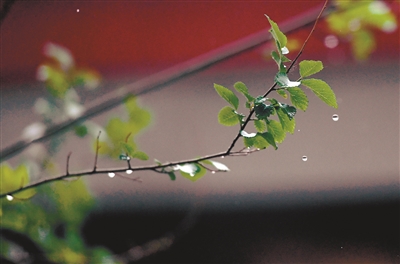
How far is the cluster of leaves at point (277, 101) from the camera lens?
40 cm

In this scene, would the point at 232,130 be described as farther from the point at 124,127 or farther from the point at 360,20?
the point at 360,20

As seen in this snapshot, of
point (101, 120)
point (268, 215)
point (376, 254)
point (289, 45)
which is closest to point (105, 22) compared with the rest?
point (101, 120)

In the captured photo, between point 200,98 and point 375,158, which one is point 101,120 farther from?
point 375,158

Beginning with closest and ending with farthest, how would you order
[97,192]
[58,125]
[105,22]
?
[58,125]
[105,22]
[97,192]

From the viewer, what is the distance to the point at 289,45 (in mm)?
700

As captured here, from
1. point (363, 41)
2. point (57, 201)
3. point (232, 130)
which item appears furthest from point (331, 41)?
point (57, 201)

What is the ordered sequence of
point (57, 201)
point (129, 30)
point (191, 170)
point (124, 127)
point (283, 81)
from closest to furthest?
point (283, 81) → point (191, 170) → point (124, 127) → point (57, 201) → point (129, 30)

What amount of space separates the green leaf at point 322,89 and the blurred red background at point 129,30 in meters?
0.52

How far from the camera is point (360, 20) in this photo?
30.7 inches

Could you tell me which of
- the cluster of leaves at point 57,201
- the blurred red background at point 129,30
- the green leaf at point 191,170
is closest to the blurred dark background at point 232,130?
the blurred red background at point 129,30

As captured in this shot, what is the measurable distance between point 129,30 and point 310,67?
0.74 m

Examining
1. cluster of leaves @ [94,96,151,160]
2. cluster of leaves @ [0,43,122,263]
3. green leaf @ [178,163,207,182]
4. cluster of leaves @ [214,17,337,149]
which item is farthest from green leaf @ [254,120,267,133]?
cluster of leaves @ [0,43,122,263]

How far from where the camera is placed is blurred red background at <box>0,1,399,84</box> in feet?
3.11

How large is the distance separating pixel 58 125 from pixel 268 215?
697mm
